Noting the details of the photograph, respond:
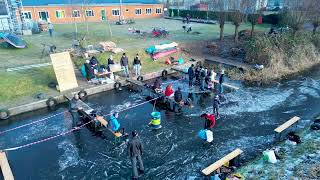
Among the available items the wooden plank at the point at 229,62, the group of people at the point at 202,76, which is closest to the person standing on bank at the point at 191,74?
the group of people at the point at 202,76

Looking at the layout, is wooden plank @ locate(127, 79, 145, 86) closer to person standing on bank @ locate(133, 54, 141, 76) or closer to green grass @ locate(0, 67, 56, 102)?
person standing on bank @ locate(133, 54, 141, 76)

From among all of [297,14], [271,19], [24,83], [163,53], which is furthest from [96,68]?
[271,19]

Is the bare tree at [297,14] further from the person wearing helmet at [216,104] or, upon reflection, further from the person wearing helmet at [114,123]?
the person wearing helmet at [114,123]

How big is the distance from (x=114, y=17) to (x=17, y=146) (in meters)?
42.8

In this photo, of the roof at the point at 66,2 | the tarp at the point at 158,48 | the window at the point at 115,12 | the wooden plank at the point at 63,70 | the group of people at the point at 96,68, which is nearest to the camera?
the wooden plank at the point at 63,70

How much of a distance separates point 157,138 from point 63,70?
30.6 ft

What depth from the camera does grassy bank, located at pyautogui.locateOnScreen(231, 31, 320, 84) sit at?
2377cm

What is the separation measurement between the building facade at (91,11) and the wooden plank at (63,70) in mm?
21503

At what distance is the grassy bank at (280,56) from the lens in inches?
936

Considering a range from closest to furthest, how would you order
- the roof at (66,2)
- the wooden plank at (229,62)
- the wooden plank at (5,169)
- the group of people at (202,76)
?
the wooden plank at (5,169) → the group of people at (202,76) → the wooden plank at (229,62) → the roof at (66,2)

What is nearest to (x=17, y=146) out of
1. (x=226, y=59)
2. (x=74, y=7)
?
(x=226, y=59)

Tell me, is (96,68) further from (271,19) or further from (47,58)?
(271,19)

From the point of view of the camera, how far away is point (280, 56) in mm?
25594

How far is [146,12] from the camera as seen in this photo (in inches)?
2258
